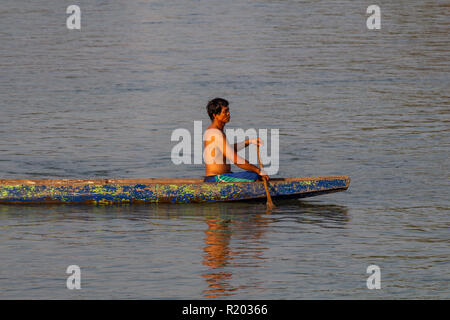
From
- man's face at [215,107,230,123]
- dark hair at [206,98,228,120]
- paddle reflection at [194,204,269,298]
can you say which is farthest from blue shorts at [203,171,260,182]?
dark hair at [206,98,228,120]

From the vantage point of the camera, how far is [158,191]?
1545cm

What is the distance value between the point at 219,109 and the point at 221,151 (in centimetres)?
65

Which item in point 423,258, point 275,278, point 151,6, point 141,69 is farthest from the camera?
point 151,6

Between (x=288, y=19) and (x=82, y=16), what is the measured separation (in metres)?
8.95

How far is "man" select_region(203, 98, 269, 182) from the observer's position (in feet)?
48.6

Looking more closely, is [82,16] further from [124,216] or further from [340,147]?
[124,216]

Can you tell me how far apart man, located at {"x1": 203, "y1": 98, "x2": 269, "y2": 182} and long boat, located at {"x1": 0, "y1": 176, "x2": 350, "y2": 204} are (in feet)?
0.38

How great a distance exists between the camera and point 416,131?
2233 cm

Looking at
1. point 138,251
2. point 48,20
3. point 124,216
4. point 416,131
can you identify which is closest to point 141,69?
point 416,131

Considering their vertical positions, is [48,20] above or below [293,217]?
above

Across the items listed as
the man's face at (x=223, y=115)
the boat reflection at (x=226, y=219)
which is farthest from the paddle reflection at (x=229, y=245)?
the man's face at (x=223, y=115)

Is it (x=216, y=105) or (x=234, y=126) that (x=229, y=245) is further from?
(x=234, y=126)

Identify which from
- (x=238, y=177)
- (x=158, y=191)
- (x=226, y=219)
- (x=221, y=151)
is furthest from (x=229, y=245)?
(x=158, y=191)

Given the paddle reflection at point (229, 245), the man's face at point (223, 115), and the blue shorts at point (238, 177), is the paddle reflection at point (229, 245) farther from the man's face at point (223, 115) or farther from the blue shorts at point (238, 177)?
the man's face at point (223, 115)
